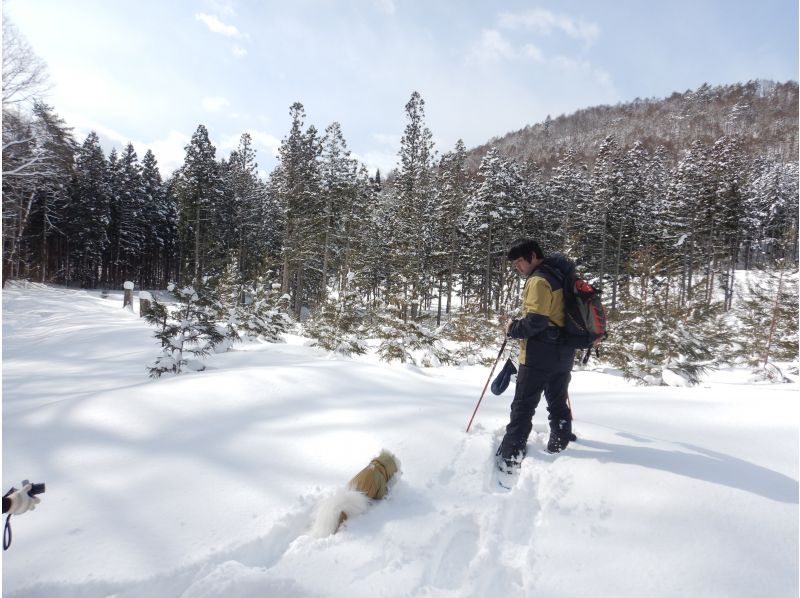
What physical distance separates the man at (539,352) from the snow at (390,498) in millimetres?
226

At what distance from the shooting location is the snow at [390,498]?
2.12m

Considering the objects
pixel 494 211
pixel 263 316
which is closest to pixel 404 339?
pixel 263 316

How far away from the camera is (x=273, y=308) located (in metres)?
12.8

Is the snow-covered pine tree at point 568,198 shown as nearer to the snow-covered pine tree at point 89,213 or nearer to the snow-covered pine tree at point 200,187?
the snow-covered pine tree at point 200,187

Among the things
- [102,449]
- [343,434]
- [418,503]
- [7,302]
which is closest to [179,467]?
[102,449]

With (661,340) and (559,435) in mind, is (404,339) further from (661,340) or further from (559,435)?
(559,435)

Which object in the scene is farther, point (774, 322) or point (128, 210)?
point (128, 210)

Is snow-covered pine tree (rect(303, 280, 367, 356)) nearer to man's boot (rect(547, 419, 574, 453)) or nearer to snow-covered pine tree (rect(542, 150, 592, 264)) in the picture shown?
man's boot (rect(547, 419, 574, 453))

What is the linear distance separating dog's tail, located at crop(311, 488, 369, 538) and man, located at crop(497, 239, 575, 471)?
142cm

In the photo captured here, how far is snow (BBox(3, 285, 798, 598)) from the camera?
2115 millimetres

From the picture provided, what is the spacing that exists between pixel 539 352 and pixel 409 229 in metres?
22.4

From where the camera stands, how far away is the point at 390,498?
2.86 metres

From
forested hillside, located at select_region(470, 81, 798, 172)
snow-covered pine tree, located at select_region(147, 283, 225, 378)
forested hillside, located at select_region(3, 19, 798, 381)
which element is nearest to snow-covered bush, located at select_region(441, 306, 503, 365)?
forested hillside, located at select_region(3, 19, 798, 381)

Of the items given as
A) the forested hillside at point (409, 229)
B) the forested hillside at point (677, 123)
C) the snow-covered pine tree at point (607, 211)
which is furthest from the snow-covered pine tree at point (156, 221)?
the forested hillside at point (677, 123)
